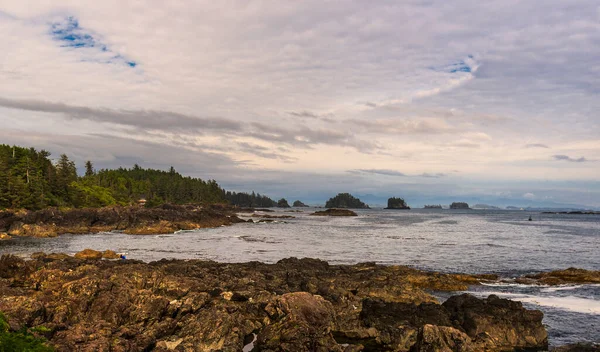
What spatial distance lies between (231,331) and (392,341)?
25.7 feet

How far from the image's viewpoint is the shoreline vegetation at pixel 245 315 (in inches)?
696

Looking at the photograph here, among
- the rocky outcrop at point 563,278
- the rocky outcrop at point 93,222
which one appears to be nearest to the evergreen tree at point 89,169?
the rocky outcrop at point 93,222

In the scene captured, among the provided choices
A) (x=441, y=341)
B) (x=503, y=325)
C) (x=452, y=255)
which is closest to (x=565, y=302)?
(x=503, y=325)

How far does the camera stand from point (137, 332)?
1825 cm

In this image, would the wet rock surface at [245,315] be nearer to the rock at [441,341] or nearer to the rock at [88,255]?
the rock at [441,341]

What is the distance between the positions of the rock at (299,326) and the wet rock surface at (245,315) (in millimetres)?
55

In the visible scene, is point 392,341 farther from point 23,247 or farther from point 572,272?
point 23,247

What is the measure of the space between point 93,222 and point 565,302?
90.4 metres

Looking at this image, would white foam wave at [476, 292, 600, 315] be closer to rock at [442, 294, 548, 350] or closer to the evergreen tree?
rock at [442, 294, 548, 350]

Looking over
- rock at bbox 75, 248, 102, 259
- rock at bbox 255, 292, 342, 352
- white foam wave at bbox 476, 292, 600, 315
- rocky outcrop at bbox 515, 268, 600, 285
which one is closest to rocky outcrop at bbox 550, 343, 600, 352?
rock at bbox 255, 292, 342, 352


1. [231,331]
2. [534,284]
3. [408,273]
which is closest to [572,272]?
[534,284]

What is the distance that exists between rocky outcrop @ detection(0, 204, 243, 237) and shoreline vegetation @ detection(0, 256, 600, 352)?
182 ft

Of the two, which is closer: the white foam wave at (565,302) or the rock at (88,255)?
the white foam wave at (565,302)

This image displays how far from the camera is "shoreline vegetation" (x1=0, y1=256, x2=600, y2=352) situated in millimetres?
17688
